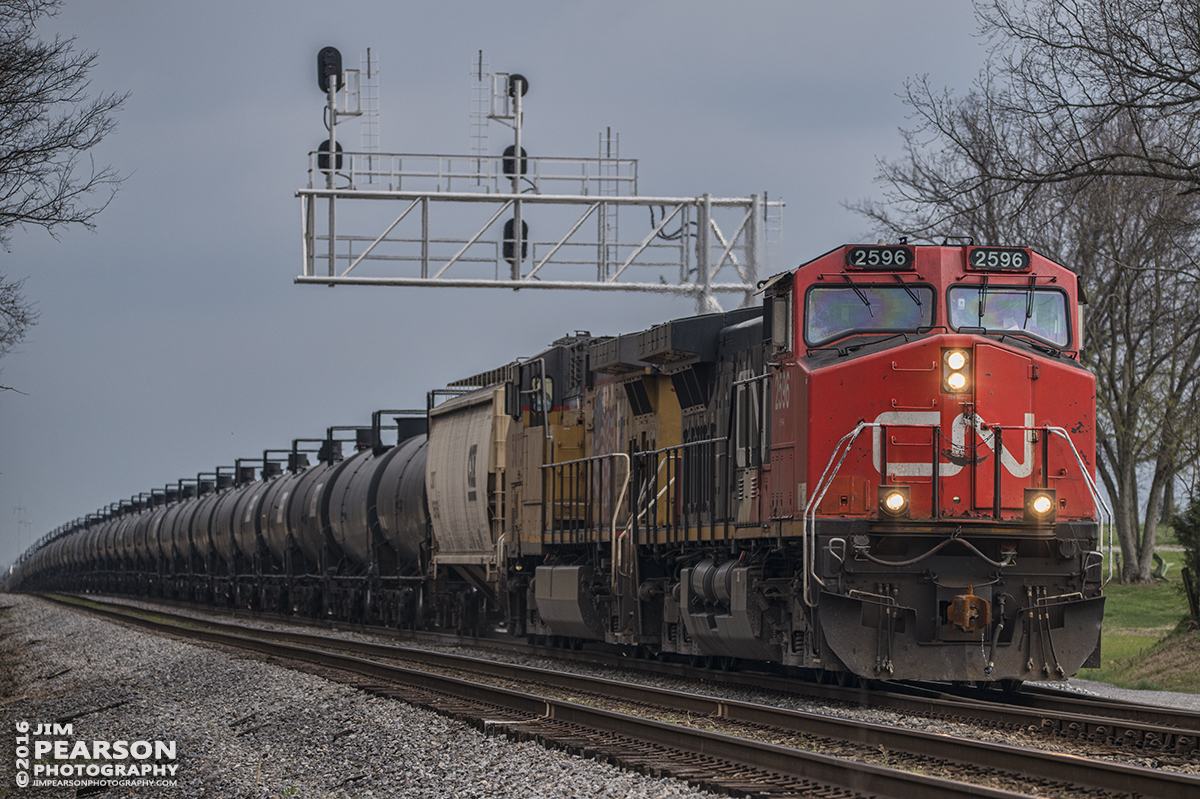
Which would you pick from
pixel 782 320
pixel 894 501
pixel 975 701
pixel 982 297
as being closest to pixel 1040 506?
pixel 894 501

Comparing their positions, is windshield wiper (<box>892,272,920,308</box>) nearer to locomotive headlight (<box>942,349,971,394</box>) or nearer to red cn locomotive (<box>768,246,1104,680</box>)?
red cn locomotive (<box>768,246,1104,680</box>)

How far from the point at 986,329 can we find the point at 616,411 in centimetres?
695

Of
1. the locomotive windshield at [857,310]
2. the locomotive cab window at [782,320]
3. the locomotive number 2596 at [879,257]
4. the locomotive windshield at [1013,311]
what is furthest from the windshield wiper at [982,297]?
the locomotive cab window at [782,320]

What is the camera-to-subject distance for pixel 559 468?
2005 centimetres

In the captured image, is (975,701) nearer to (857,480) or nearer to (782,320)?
(857,480)

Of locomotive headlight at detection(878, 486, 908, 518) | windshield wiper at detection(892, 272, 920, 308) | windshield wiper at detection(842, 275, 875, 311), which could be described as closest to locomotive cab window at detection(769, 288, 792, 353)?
windshield wiper at detection(842, 275, 875, 311)

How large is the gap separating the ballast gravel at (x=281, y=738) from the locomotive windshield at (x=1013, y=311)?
5.82 m

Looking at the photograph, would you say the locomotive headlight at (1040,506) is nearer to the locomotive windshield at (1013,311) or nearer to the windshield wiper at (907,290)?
the locomotive windshield at (1013,311)

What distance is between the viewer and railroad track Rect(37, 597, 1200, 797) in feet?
26.4

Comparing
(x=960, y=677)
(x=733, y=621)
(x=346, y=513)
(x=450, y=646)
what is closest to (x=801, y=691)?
(x=733, y=621)

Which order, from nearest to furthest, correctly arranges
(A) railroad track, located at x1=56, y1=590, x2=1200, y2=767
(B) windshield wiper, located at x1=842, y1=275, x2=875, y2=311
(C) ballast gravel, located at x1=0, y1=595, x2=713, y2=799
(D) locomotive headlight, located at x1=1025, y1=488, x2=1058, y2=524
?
(C) ballast gravel, located at x1=0, y1=595, x2=713, y2=799, (A) railroad track, located at x1=56, y1=590, x2=1200, y2=767, (D) locomotive headlight, located at x1=1025, y1=488, x2=1058, y2=524, (B) windshield wiper, located at x1=842, y1=275, x2=875, y2=311

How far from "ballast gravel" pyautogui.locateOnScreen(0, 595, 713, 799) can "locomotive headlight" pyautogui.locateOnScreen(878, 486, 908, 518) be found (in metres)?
3.89

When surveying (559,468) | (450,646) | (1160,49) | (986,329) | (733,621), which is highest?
(1160,49)

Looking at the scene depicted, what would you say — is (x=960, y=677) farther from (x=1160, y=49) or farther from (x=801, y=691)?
(x=1160, y=49)
